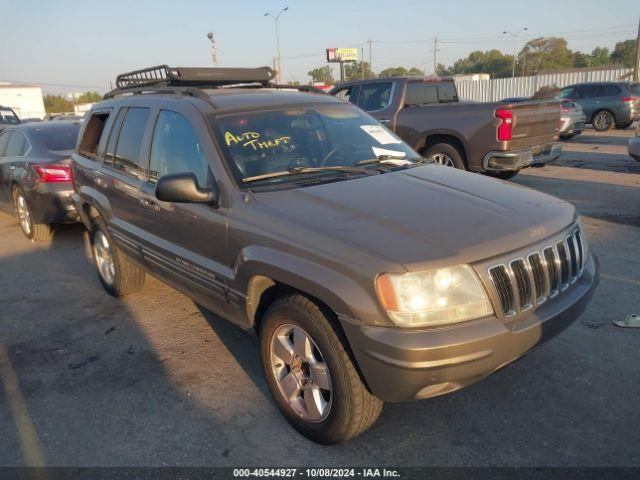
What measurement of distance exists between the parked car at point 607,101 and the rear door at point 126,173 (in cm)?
1851

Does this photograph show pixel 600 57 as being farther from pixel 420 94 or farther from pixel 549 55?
pixel 420 94

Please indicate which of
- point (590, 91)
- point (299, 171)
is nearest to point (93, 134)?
point (299, 171)

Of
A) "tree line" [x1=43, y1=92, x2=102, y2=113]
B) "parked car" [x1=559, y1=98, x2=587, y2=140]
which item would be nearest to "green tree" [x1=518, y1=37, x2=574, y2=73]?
"tree line" [x1=43, y1=92, x2=102, y2=113]

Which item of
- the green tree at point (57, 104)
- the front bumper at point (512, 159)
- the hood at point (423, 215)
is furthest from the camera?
the green tree at point (57, 104)

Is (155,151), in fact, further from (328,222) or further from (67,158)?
(67,158)

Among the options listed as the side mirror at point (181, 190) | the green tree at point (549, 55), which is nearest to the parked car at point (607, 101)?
the side mirror at point (181, 190)

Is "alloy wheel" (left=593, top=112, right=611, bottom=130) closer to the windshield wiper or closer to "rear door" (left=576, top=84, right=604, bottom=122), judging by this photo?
"rear door" (left=576, top=84, right=604, bottom=122)

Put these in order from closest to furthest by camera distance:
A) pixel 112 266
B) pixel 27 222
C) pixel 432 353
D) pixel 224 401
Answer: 1. pixel 432 353
2. pixel 224 401
3. pixel 112 266
4. pixel 27 222

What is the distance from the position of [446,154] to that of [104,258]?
5.50 meters

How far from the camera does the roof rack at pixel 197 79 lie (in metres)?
4.54

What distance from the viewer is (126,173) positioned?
4.23 meters

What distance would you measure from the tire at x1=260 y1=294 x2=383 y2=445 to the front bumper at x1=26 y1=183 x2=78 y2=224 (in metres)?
4.89

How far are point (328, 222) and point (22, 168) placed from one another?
20.1 ft

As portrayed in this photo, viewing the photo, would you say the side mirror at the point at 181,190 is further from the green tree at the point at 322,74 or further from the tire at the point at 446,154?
the green tree at the point at 322,74
